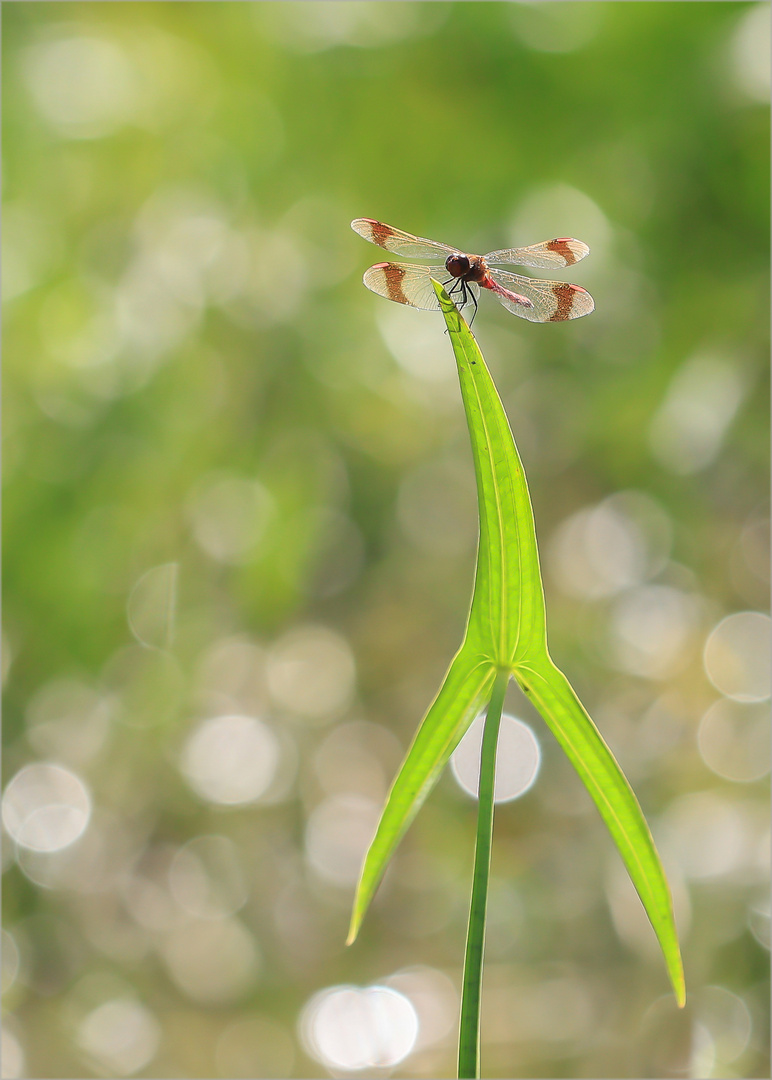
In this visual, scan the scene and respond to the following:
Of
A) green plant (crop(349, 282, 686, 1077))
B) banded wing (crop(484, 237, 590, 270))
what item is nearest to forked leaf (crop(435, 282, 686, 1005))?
green plant (crop(349, 282, 686, 1077))

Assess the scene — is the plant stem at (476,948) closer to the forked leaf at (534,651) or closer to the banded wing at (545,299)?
the forked leaf at (534,651)

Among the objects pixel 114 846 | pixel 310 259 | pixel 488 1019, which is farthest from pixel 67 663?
pixel 488 1019

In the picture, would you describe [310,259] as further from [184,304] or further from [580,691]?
[580,691]

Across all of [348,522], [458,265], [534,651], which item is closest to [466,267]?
[458,265]

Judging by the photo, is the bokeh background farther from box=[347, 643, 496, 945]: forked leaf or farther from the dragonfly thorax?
box=[347, 643, 496, 945]: forked leaf

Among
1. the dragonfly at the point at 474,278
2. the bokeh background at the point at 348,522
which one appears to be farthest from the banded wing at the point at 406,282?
the bokeh background at the point at 348,522

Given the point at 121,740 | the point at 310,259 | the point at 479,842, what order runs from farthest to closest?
the point at 121,740
the point at 310,259
the point at 479,842
